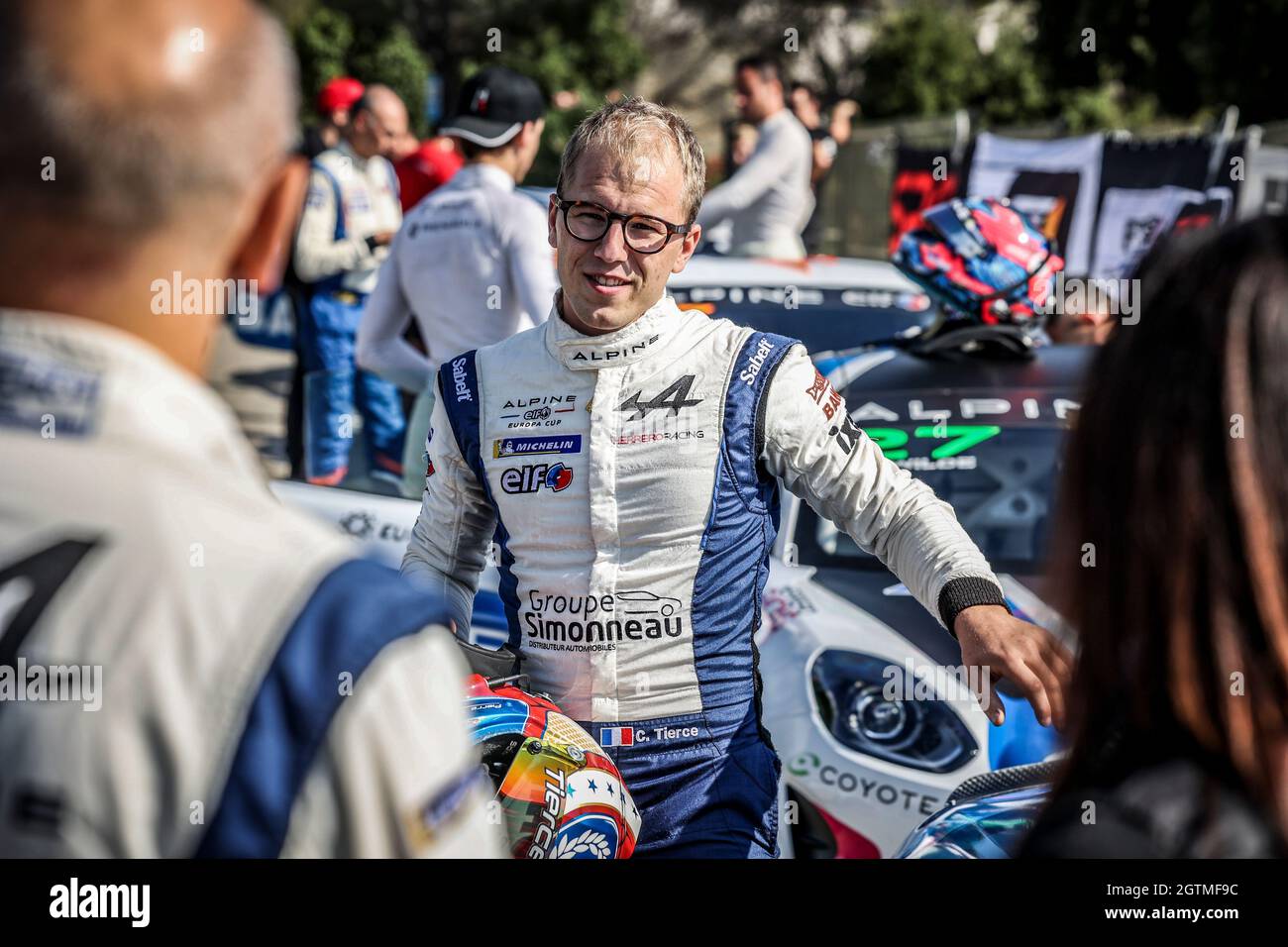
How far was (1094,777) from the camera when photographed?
122 cm

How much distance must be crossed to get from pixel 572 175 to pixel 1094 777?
1700 mm

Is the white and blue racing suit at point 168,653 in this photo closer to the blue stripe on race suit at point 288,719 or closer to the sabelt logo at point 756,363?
the blue stripe on race suit at point 288,719

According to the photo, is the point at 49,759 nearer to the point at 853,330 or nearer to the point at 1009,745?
the point at 1009,745

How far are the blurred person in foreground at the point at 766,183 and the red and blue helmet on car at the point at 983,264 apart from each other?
2242 millimetres

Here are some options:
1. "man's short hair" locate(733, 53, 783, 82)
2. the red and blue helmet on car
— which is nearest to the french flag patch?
the red and blue helmet on car

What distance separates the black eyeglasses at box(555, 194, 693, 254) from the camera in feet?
8.50

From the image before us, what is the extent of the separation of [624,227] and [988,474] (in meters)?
2.08

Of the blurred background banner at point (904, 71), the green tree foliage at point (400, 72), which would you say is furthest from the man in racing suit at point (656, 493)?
the green tree foliage at point (400, 72)

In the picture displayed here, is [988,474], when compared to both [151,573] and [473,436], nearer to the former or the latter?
[473,436]

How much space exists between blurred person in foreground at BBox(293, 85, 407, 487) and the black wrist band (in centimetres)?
401

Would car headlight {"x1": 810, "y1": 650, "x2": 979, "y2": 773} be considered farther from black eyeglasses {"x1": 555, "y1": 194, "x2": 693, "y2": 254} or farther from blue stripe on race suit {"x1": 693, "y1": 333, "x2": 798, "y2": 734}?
black eyeglasses {"x1": 555, "y1": 194, "x2": 693, "y2": 254}

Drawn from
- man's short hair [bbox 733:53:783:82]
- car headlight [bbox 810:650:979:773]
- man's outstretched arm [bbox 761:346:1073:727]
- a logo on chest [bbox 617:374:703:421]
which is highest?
man's short hair [bbox 733:53:783:82]

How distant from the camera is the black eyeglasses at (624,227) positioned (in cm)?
259
